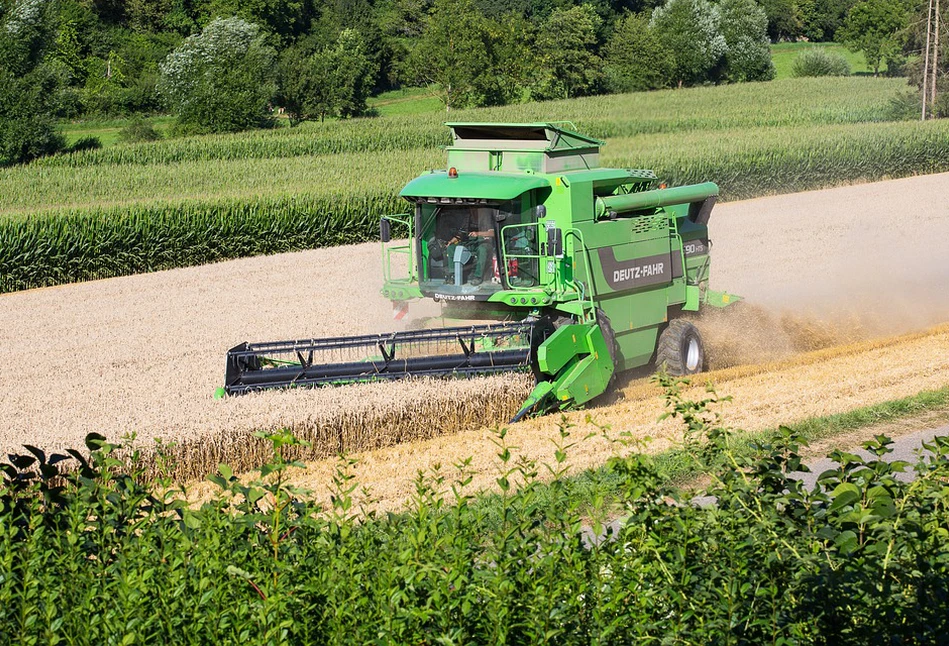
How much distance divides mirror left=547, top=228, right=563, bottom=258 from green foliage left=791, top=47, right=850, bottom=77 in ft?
191

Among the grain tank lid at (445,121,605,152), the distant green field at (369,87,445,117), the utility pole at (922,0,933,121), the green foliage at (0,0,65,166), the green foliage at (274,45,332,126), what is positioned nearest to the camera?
the grain tank lid at (445,121,605,152)

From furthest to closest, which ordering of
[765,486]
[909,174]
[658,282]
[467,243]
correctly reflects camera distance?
[909,174] < [658,282] < [467,243] < [765,486]

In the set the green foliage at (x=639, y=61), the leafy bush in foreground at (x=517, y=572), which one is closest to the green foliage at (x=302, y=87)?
the green foliage at (x=639, y=61)

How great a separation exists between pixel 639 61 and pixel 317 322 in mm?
33391

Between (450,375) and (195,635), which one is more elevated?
(195,635)

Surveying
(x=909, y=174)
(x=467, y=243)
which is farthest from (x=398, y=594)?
(x=909, y=174)

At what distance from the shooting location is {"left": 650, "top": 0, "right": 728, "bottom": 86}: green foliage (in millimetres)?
50000

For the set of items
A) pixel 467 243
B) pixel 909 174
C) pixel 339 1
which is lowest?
pixel 909 174

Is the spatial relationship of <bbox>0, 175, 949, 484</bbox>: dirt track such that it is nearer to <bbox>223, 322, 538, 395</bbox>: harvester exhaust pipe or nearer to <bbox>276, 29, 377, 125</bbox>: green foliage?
<bbox>223, 322, 538, 395</bbox>: harvester exhaust pipe

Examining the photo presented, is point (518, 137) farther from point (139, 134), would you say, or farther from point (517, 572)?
point (139, 134)

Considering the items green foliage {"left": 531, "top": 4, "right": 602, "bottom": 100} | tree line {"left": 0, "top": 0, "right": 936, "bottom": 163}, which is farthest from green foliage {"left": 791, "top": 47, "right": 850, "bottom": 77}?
green foliage {"left": 531, "top": 4, "right": 602, "bottom": 100}

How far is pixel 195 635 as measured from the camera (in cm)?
421

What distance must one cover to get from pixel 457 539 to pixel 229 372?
7304 mm

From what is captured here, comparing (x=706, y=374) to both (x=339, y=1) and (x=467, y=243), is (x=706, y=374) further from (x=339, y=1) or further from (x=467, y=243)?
(x=339, y=1)
